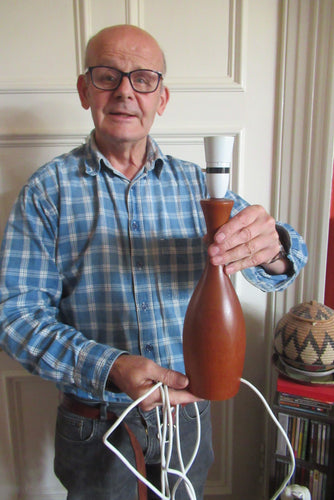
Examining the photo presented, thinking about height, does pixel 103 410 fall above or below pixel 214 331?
below

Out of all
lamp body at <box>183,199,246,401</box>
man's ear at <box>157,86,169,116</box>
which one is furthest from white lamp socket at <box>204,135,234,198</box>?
man's ear at <box>157,86,169,116</box>

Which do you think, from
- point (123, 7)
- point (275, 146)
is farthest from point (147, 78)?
point (275, 146)

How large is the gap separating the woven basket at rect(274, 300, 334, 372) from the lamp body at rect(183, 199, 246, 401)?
425 millimetres

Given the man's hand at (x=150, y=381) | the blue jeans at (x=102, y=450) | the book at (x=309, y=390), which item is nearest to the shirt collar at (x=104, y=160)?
the man's hand at (x=150, y=381)

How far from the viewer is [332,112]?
110cm

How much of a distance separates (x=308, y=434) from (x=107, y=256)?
0.73 metres

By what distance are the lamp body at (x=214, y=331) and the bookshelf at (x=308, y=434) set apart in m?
0.47

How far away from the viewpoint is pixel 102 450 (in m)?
0.90

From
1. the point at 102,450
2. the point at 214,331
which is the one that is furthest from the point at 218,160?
the point at 102,450

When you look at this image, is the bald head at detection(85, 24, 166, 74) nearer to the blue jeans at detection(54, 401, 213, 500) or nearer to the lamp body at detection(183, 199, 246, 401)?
the lamp body at detection(183, 199, 246, 401)

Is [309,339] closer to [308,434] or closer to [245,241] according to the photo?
[308,434]

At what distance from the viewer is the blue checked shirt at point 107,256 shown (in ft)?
2.70

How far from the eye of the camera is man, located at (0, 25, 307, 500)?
0.81 metres

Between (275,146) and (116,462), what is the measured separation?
969mm
